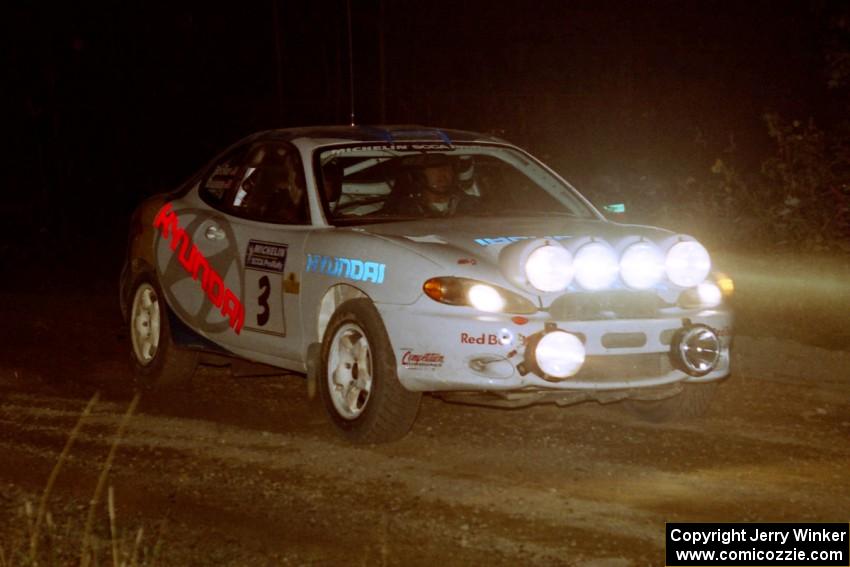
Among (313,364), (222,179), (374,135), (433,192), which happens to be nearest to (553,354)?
(313,364)

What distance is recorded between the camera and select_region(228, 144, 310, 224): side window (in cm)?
822

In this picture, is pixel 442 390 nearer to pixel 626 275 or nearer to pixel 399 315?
pixel 399 315

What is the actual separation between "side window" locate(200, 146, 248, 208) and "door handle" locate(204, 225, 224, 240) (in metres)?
0.16

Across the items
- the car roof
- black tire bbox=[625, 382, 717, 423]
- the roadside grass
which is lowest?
the roadside grass

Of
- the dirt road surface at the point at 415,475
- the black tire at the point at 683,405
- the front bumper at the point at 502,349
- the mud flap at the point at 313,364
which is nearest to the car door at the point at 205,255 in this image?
the dirt road surface at the point at 415,475

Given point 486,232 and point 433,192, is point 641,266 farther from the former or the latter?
point 433,192

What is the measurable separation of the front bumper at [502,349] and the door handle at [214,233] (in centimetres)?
168

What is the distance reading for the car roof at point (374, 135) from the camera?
8.46 m

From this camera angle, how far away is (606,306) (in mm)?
7098

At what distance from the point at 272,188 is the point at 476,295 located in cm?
193

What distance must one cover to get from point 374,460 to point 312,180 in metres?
1.75
